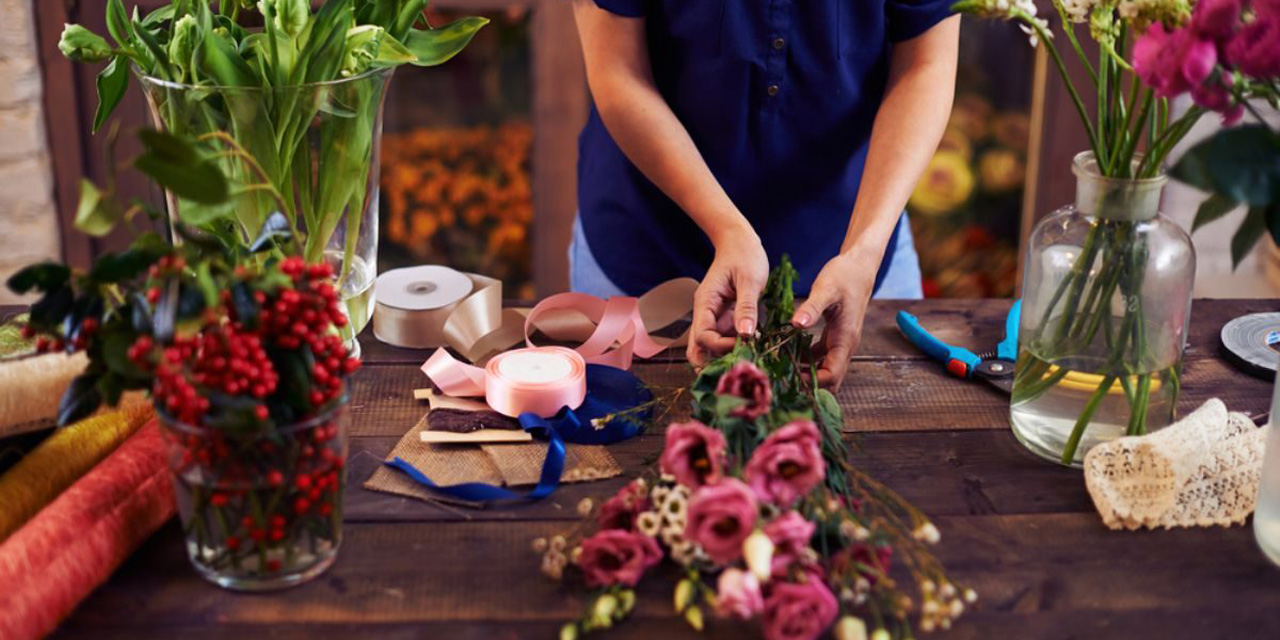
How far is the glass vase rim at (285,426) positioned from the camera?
2.72 ft

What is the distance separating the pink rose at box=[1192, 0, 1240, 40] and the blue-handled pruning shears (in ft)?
1.44

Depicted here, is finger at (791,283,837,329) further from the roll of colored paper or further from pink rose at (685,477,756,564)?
the roll of colored paper

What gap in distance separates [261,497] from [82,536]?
136 mm

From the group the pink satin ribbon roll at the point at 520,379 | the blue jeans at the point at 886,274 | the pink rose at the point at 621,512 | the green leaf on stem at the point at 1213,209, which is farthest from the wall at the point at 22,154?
the green leaf on stem at the point at 1213,209

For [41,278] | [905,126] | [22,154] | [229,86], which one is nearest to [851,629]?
[41,278]

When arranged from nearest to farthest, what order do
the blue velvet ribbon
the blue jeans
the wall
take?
the blue velvet ribbon < the blue jeans < the wall

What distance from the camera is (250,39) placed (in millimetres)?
1123

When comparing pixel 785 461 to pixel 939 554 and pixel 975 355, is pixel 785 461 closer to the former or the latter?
pixel 939 554

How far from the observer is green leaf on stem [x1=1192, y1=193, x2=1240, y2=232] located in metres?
0.87

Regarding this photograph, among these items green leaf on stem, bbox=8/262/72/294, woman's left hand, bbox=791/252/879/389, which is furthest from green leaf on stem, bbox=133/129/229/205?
woman's left hand, bbox=791/252/879/389

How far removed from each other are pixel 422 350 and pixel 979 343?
0.59 meters

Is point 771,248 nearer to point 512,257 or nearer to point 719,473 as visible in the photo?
point 719,473

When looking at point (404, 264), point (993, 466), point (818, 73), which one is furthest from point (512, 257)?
point (993, 466)

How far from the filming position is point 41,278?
829 mm
